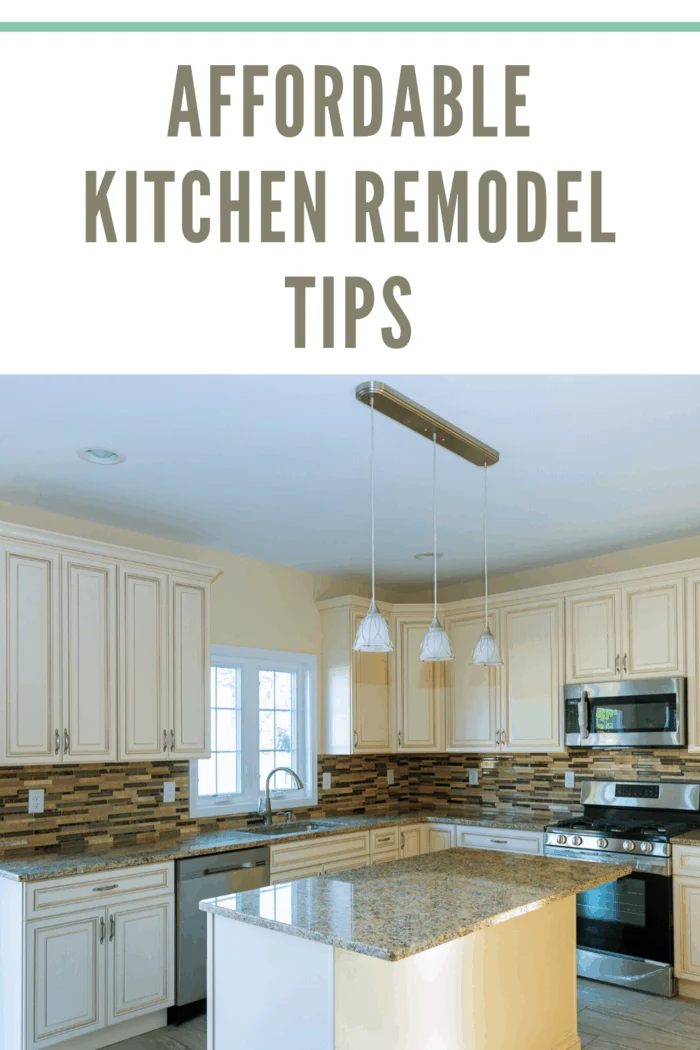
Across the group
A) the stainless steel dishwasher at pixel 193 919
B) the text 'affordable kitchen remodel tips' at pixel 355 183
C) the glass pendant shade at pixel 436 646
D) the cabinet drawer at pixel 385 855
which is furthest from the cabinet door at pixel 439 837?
the text 'affordable kitchen remodel tips' at pixel 355 183

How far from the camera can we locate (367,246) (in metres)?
2.10

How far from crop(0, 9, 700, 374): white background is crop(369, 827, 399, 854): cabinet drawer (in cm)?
344

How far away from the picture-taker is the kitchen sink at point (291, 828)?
4.93 meters

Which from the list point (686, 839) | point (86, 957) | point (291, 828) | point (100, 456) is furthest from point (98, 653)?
point (686, 839)

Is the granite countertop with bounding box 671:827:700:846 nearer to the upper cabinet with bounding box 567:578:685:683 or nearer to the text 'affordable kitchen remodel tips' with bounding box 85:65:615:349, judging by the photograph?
the upper cabinet with bounding box 567:578:685:683

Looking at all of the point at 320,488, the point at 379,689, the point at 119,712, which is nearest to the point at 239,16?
the point at 320,488

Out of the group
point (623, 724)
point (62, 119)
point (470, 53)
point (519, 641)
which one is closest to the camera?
point (470, 53)

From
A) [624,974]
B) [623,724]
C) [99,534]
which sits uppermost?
[99,534]

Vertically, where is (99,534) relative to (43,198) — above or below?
below

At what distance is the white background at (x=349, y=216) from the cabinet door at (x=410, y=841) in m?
3.68

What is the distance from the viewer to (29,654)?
3955 millimetres

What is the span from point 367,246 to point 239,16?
A: 69cm

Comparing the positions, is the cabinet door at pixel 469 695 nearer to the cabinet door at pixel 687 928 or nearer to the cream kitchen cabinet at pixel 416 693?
the cream kitchen cabinet at pixel 416 693

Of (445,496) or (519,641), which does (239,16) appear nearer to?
(445,496)
